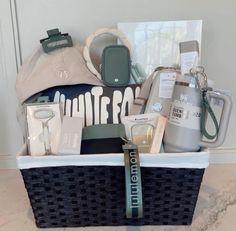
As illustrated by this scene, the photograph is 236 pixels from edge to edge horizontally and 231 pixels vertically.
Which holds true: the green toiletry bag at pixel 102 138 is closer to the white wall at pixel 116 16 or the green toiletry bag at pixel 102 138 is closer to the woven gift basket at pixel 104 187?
the woven gift basket at pixel 104 187

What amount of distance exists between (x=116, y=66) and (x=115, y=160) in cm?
30

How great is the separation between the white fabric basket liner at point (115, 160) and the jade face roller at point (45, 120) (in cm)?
5

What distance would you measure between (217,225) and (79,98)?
461 mm

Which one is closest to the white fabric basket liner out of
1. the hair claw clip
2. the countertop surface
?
the countertop surface

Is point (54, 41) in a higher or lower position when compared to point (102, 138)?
higher

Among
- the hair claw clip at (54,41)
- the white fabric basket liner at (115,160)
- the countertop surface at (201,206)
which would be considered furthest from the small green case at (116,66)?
the countertop surface at (201,206)

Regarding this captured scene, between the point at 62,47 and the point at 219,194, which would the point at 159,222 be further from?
the point at 62,47

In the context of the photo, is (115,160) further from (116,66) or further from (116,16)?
(116,16)

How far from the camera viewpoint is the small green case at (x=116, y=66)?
36.6 inches

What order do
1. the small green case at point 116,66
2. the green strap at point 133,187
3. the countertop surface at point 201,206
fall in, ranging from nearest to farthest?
the green strap at point 133,187
the countertop surface at point 201,206
the small green case at point 116,66

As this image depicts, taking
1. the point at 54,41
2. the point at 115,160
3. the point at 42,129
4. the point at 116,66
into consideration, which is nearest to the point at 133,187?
the point at 115,160

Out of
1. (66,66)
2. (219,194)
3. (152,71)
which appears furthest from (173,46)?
(219,194)

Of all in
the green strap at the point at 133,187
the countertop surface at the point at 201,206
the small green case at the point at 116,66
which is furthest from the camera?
the small green case at the point at 116,66

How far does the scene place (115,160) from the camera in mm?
743
